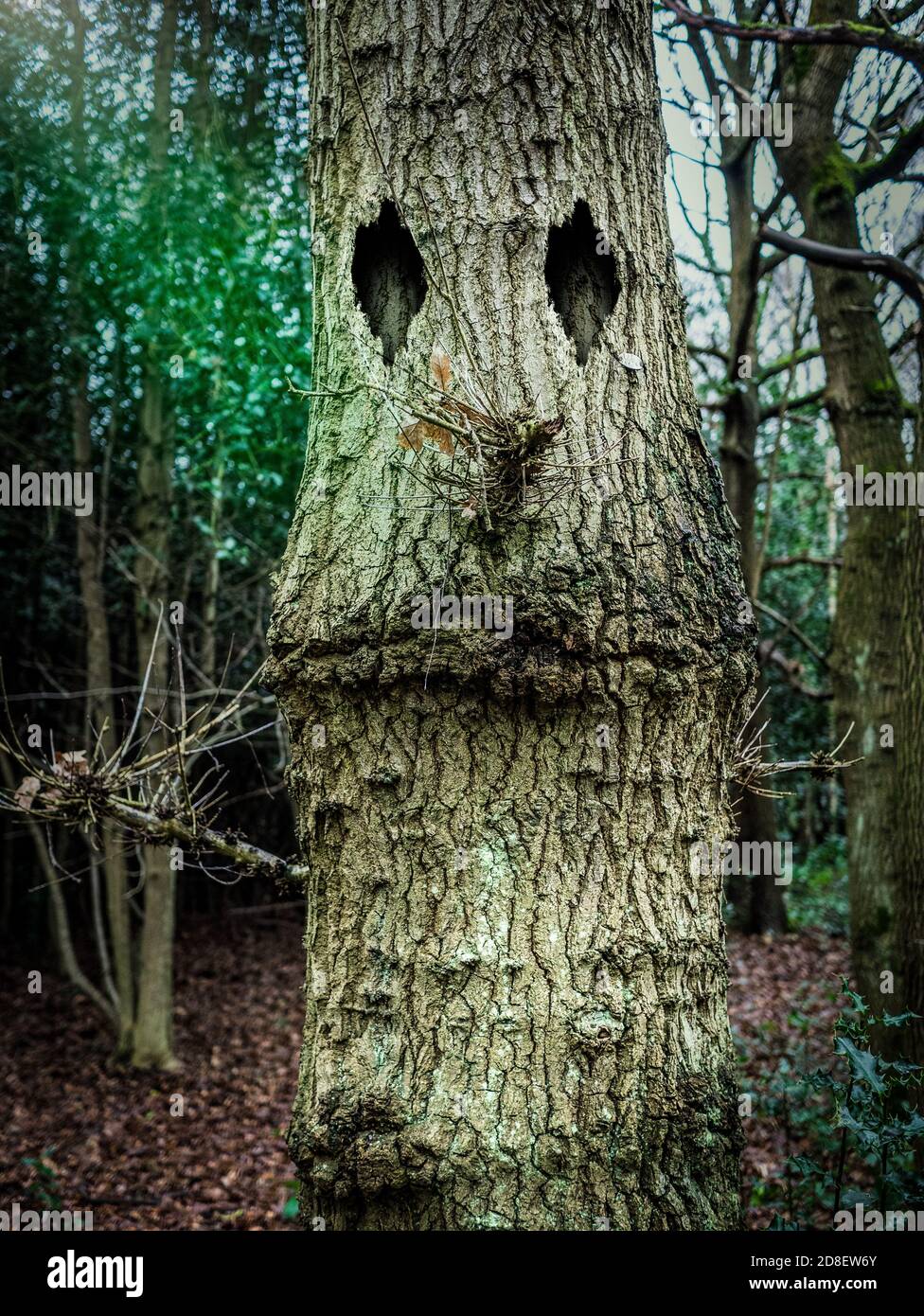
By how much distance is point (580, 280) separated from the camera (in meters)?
2.28

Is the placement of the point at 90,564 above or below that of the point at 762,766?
A: above

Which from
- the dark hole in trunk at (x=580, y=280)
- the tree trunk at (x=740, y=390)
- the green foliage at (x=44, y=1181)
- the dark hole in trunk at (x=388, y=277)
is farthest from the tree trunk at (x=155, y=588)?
the dark hole in trunk at (x=580, y=280)

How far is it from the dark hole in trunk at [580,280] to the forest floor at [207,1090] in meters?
3.24

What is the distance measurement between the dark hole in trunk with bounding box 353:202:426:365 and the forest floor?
3456mm

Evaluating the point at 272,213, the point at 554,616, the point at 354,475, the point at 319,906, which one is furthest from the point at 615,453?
the point at 272,213

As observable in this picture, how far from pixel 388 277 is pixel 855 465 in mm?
4222

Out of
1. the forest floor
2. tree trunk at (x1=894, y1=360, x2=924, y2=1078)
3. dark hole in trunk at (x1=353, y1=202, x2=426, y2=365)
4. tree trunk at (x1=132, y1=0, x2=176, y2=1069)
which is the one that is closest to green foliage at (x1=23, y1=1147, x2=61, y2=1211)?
the forest floor

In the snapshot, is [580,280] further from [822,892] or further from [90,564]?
[822,892]

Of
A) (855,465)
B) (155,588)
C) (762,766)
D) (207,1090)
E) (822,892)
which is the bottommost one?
(207,1090)

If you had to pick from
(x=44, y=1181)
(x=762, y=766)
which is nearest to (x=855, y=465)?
(x=762, y=766)

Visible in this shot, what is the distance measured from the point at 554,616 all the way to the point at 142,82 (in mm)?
7415

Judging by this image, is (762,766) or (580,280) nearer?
(580,280)

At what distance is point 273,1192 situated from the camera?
5539 mm

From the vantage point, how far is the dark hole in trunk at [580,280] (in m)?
2.24
